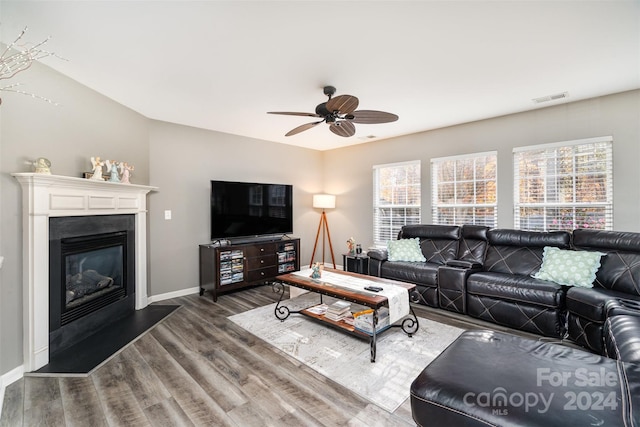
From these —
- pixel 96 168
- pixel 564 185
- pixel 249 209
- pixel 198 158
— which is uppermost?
pixel 198 158

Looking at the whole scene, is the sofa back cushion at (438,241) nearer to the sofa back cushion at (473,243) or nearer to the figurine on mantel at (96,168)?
the sofa back cushion at (473,243)

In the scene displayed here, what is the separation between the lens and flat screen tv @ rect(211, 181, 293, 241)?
4453 millimetres

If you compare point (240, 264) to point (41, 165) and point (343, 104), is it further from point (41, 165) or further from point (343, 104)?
point (343, 104)

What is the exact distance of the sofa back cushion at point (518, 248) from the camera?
11.3 feet

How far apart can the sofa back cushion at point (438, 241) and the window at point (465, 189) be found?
0.41 m

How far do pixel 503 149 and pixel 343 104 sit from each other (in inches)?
113

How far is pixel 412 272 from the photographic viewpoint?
390cm

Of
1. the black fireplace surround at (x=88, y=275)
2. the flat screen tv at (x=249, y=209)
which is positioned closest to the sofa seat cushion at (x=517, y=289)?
the flat screen tv at (x=249, y=209)

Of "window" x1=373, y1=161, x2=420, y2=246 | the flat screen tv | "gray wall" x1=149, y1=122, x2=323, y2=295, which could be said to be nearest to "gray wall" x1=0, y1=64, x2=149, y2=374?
"gray wall" x1=149, y1=122, x2=323, y2=295

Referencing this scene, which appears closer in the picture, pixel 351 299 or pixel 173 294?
pixel 351 299

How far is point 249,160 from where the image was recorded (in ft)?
17.0

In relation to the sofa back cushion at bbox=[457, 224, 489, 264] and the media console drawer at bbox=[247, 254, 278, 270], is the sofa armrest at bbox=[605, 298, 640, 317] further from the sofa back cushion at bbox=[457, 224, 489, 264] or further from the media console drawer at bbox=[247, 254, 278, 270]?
the media console drawer at bbox=[247, 254, 278, 270]

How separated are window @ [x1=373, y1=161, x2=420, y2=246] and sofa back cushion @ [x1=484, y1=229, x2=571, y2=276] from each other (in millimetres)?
1418

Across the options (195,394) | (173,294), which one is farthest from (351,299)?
(173,294)
